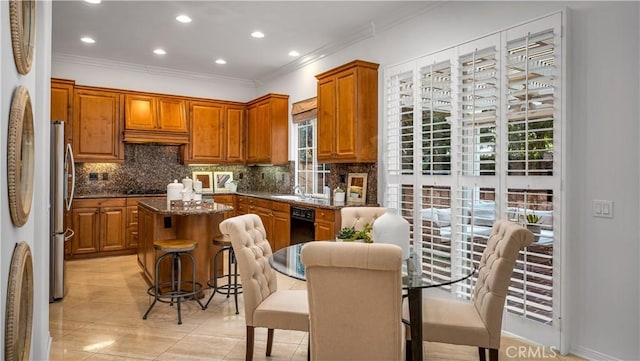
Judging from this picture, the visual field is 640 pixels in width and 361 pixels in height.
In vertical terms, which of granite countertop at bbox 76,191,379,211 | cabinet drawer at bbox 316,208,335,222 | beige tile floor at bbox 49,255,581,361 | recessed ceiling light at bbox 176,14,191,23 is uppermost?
recessed ceiling light at bbox 176,14,191,23

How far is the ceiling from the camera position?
13.6 feet

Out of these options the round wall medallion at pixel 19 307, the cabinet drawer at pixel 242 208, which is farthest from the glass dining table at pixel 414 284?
the cabinet drawer at pixel 242 208

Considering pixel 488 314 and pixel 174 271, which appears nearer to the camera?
pixel 488 314

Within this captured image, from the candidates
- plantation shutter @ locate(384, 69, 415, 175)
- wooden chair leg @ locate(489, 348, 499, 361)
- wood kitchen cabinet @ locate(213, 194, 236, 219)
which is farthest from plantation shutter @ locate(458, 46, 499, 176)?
wood kitchen cabinet @ locate(213, 194, 236, 219)

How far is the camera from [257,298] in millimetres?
2459

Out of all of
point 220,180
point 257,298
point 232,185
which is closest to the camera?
point 257,298

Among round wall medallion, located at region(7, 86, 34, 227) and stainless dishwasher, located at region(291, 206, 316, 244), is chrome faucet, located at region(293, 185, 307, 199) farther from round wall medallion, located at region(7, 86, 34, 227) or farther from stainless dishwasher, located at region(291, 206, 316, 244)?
round wall medallion, located at region(7, 86, 34, 227)

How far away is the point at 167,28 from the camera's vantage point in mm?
4766

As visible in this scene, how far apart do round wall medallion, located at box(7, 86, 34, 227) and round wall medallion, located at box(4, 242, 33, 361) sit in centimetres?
14

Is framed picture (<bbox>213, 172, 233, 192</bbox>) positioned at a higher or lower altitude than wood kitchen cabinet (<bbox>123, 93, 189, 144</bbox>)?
lower

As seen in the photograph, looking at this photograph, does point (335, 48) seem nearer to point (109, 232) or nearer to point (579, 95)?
point (579, 95)

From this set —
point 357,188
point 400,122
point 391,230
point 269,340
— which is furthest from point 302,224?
point 391,230

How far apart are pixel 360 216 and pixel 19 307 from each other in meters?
2.33

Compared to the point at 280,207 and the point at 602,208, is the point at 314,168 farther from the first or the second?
the point at 602,208
